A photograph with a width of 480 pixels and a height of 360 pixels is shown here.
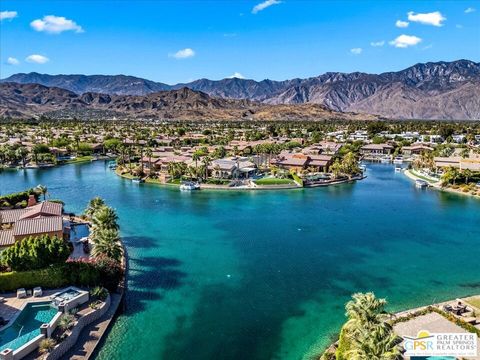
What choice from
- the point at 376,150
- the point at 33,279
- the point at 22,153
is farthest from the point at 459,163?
the point at 22,153

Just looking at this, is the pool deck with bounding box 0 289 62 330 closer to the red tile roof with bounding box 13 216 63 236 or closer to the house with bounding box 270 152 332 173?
the red tile roof with bounding box 13 216 63 236

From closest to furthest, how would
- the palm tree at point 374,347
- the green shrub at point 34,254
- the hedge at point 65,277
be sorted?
the palm tree at point 374,347 < the green shrub at point 34,254 < the hedge at point 65,277

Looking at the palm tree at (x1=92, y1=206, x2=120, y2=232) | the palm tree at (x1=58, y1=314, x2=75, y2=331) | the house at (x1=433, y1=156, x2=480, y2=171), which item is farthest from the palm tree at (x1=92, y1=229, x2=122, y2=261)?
the house at (x1=433, y1=156, x2=480, y2=171)

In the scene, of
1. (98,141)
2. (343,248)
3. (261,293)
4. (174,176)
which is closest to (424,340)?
(261,293)

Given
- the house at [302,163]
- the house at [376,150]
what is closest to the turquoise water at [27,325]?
the house at [302,163]

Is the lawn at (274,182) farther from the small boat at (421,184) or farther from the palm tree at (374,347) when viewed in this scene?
the palm tree at (374,347)

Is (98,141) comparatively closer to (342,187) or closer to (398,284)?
(342,187)

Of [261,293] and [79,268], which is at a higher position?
[79,268]
